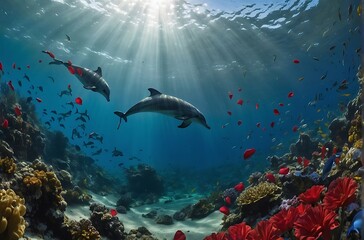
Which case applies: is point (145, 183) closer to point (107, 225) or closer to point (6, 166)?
point (107, 225)

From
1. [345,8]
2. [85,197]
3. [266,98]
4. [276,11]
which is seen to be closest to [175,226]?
[85,197]

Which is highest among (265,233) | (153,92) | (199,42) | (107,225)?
(199,42)

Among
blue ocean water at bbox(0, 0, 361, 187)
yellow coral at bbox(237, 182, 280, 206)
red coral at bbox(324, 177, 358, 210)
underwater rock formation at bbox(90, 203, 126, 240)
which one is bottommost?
underwater rock formation at bbox(90, 203, 126, 240)

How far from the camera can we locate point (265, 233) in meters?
3.89

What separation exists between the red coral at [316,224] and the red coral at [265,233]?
0.33 m

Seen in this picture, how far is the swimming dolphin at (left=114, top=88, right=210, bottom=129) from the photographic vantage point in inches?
273

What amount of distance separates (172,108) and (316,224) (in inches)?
167

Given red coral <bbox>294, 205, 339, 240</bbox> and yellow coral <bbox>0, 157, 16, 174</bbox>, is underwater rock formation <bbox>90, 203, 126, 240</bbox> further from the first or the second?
red coral <bbox>294, 205, 339, 240</bbox>

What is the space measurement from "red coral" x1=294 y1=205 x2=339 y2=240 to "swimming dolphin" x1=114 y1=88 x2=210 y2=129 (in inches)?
143

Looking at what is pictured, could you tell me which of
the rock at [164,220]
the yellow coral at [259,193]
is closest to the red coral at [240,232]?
the yellow coral at [259,193]

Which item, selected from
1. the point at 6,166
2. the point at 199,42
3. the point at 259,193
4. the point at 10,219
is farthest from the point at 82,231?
the point at 199,42

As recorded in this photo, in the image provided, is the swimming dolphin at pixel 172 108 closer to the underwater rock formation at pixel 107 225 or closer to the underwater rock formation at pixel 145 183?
the underwater rock formation at pixel 107 225

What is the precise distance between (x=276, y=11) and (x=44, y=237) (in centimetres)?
2519

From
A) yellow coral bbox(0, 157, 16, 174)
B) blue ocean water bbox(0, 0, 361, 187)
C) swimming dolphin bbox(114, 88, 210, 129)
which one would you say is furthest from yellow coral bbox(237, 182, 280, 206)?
blue ocean water bbox(0, 0, 361, 187)
